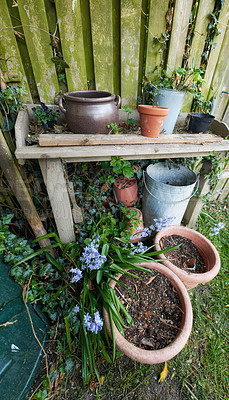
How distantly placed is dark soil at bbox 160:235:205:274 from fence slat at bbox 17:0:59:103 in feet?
5.17

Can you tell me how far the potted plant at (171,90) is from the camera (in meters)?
1.40

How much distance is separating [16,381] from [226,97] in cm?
294

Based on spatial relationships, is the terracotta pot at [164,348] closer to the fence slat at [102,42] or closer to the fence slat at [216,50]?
the fence slat at [102,42]

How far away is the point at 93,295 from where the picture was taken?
130 cm

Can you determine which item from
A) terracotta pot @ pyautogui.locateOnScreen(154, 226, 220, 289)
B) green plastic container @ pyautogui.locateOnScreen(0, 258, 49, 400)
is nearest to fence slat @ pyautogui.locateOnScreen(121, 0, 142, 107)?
terracotta pot @ pyautogui.locateOnScreen(154, 226, 220, 289)

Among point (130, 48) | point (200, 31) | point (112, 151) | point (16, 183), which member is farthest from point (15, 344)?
point (200, 31)

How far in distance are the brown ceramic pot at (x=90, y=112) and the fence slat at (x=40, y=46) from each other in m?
0.34

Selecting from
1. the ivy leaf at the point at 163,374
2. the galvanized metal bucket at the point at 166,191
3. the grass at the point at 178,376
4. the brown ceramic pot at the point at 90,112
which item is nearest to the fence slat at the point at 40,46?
the brown ceramic pot at the point at 90,112

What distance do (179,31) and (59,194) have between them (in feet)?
5.33

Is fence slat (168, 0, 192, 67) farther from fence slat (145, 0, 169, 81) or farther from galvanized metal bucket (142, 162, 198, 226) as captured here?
galvanized metal bucket (142, 162, 198, 226)

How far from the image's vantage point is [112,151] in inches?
45.1

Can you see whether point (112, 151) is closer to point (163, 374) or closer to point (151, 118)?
point (151, 118)

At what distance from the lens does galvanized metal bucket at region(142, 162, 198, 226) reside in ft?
5.26

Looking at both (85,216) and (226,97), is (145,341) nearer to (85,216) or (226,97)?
(85,216)
